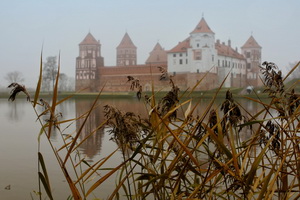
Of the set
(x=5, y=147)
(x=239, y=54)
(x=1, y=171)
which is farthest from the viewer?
(x=239, y=54)

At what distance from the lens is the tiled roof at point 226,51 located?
154ft

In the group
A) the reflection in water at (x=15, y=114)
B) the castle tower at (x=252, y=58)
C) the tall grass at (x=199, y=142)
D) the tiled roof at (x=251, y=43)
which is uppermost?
the tiled roof at (x=251, y=43)

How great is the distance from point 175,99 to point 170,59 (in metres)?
43.8

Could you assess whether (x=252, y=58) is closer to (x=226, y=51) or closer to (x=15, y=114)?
(x=226, y=51)

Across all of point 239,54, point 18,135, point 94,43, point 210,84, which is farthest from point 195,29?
point 18,135

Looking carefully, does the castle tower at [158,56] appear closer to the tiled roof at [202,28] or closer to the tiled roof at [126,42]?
the tiled roof at [126,42]

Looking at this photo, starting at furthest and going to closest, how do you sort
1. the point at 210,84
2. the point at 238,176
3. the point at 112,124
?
1. the point at 210,84
2. the point at 112,124
3. the point at 238,176

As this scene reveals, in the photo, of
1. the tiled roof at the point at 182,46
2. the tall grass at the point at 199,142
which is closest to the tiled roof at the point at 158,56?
the tiled roof at the point at 182,46

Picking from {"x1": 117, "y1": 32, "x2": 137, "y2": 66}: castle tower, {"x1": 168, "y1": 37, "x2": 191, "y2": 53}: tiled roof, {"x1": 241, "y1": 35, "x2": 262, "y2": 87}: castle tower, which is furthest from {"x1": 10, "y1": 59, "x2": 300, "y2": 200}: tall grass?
{"x1": 117, "y1": 32, "x2": 137, "y2": 66}: castle tower

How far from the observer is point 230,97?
122cm

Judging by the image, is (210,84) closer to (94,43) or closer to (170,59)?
(170,59)

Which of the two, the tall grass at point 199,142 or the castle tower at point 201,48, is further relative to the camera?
the castle tower at point 201,48

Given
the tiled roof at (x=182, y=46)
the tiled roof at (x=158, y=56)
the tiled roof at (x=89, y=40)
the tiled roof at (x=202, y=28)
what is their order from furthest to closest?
the tiled roof at (x=89, y=40)
the tiled roof at (x=158, y=56)
the tiled roof at (x=182, y=46)
the tiled roof at (x=202, y=28)

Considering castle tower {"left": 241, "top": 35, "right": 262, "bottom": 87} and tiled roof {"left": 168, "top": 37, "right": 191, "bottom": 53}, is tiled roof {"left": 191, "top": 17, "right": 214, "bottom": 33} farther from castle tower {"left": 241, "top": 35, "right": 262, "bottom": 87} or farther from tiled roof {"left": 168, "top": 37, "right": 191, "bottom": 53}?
castle tower {"left": 241, "top": 35, "right": 262, "bottom": 87}
